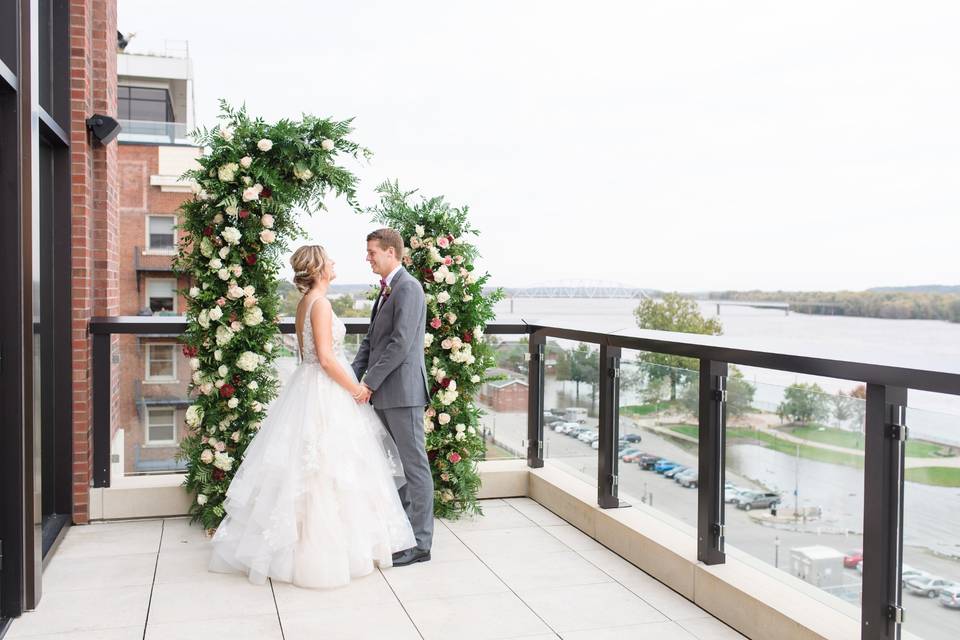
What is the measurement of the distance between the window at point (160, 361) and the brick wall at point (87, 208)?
0.83 feet

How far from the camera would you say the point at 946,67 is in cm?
6334

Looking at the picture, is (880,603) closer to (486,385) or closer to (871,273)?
(486,385)

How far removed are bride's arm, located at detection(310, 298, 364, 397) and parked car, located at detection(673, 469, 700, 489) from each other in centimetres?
167

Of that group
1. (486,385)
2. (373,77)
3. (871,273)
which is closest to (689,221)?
(871,273)

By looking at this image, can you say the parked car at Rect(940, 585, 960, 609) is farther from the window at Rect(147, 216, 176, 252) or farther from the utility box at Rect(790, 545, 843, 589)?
the window at Rect(147, 216, 176, 252)

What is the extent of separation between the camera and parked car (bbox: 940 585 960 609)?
92.4 inches

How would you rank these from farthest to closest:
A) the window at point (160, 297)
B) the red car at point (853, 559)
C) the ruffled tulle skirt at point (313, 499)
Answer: the window at point (160, 297) → the ruffled tulle skirt at point (313, 499) → the red car at point (853, 559)

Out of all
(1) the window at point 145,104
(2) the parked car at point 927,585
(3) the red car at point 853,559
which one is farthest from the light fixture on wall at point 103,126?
(1) the window at point 145,104

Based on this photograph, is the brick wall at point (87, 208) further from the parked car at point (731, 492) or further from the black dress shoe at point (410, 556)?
the parked car at point (731, 492)

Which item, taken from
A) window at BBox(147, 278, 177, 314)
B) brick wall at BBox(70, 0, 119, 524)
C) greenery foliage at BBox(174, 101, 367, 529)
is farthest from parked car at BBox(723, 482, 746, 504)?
window at BBox(147, 278, 177, 314)

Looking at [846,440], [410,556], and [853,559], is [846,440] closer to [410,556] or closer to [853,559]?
[853,559]

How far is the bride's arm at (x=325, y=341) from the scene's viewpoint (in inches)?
160

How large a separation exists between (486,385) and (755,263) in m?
64.2

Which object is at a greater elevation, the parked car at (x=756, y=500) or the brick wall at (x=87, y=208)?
the brick wall at (x=87, y=208)
